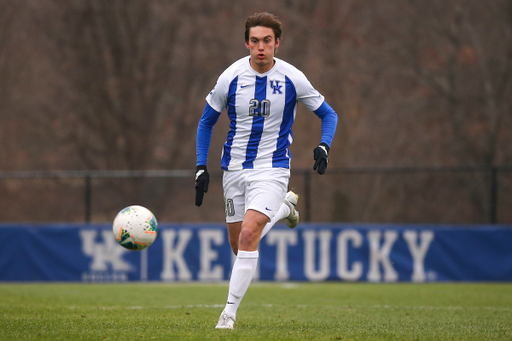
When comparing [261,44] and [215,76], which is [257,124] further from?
[215,76]

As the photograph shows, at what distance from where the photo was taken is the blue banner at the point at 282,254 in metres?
12.8

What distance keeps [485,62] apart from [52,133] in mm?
13194

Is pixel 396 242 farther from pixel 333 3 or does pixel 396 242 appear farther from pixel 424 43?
pixel 333 3

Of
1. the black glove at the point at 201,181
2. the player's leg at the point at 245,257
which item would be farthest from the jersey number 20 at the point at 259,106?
the player's leg at the point at 245,257

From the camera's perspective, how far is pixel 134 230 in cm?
633

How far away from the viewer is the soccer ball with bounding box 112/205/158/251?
6.33 m

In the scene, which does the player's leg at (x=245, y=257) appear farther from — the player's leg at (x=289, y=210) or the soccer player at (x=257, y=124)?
the player's leg at (x=289, y=210)

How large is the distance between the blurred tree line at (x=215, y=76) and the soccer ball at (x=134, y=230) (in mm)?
10668

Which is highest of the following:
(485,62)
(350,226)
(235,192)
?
(485,62)

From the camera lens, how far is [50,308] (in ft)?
25.5

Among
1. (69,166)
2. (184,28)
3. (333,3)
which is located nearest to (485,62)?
(333,3)

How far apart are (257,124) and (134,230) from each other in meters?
1.48

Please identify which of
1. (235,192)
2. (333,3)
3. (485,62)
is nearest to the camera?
(235,192)

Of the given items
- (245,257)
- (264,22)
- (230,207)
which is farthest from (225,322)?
(264,22)
